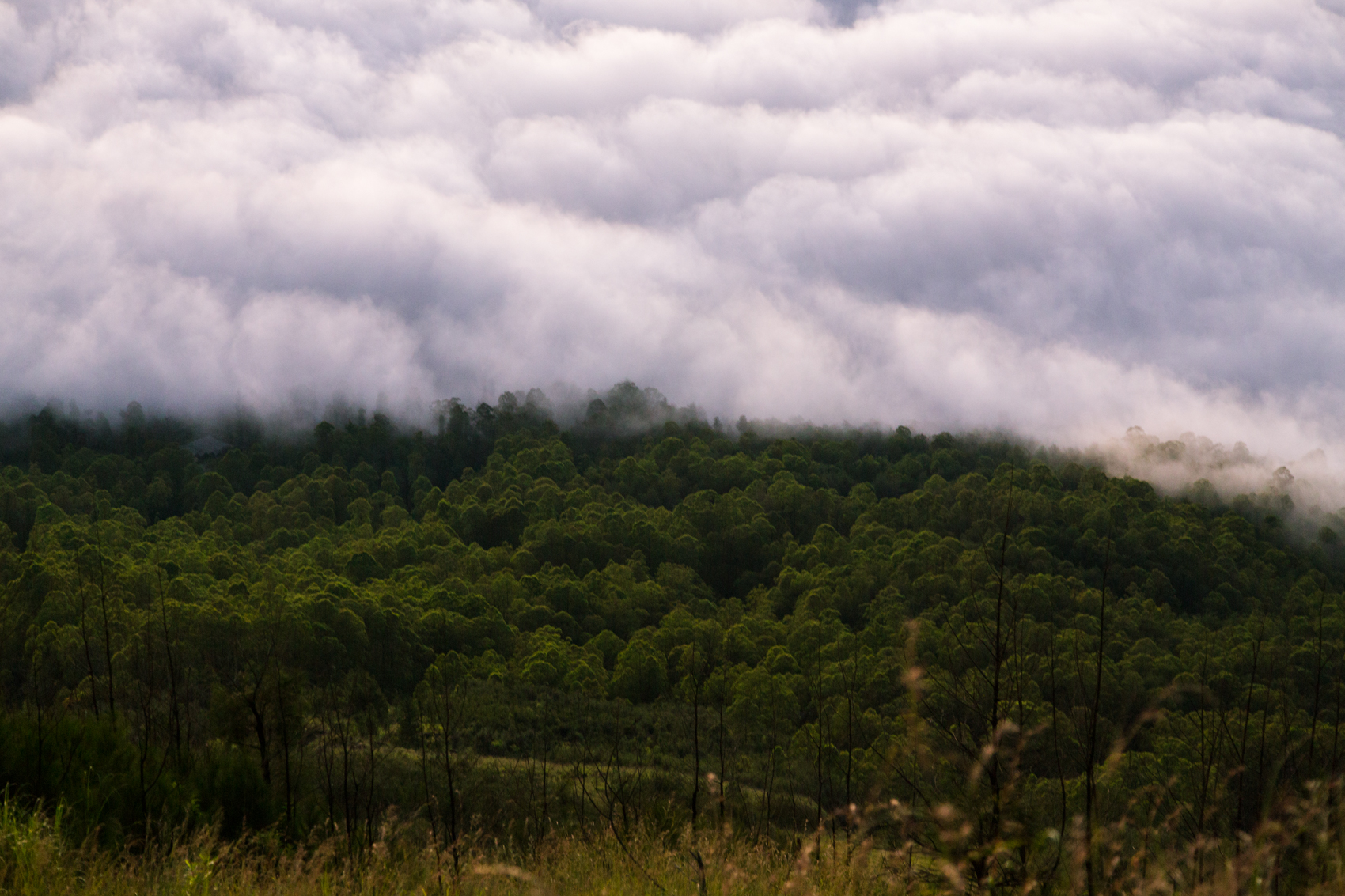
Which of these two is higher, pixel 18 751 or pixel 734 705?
pixel 18 751

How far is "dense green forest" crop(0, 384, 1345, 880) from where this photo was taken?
8148 millimetres

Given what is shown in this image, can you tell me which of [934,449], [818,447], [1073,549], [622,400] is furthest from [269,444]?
[1073,549]

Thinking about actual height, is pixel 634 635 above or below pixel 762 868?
below

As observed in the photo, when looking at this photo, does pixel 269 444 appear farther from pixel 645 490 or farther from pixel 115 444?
pixel 645 490

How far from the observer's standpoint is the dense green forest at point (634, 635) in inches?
321

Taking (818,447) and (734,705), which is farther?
(818,447)

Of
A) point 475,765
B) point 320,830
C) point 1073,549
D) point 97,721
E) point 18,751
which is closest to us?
point 18,751

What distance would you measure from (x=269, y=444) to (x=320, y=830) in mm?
153881

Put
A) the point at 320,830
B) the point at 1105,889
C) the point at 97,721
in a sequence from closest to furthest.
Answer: the point at 1105,889 < the point at 97,721 < the point at 320,830

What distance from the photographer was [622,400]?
166 m

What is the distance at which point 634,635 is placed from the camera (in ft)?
271

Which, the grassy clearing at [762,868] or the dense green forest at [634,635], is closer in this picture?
the grassy clearing at [762,868]

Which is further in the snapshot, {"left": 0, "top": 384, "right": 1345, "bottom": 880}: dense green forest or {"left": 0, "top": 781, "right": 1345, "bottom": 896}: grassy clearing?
{"left": 0, "top": 384, "right": 1345, "bottom": 880}: dense green forest

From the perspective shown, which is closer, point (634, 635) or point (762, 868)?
point (762, 868)
